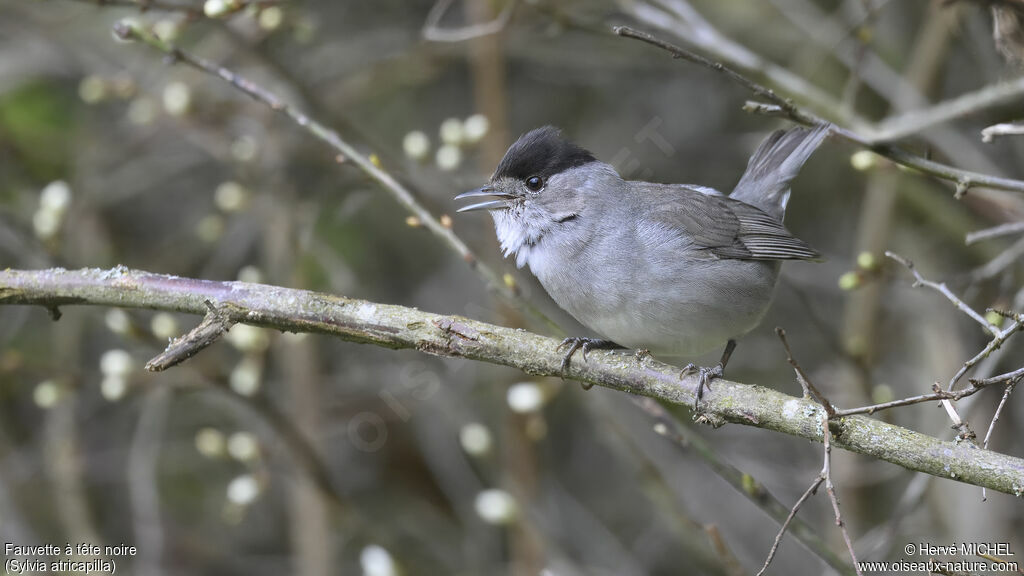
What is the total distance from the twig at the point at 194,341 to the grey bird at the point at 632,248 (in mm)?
1230

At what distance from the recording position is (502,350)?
267 centimetres

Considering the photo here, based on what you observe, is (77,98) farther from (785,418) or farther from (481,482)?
(785,418)

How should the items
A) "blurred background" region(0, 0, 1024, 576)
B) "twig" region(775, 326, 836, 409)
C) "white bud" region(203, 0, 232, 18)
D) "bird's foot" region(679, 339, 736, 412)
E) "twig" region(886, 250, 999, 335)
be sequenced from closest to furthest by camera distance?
"twig" region(775, 326, 836, 409), "twig" region(886, 250, 999, 335), "bird's foot" region(679, 339, 736, 412), "white bud" region(203, 0, 232, 18), "blurred background" region(0, 0, 1024, 576)

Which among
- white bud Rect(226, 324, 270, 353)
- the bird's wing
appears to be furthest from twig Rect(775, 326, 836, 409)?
white bud Rect(226, 324, 270, 353)

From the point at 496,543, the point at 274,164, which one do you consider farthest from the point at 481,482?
the point at 274,164

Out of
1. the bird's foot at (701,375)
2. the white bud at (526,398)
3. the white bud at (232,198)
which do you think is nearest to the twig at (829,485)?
the bird's foot at (701,375)

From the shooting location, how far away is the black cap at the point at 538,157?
3.63 m

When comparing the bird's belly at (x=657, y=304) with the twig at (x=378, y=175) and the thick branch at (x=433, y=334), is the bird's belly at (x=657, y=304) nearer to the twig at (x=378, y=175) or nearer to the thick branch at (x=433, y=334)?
the twig at (x=378, y=175)

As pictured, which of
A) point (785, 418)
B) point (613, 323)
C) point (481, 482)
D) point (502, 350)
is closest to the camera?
point (785, 418)

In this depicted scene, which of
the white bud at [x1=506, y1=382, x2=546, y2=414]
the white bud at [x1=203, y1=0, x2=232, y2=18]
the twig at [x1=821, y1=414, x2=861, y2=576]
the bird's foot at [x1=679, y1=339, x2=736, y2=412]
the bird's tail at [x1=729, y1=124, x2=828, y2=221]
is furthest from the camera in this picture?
the bird's tail at [x1=729, y1=124, x2=828, y2=221]

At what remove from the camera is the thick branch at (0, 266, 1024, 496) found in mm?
2412

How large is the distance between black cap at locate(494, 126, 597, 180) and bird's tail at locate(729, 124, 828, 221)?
4.01ft

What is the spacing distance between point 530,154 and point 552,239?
38 centimetres

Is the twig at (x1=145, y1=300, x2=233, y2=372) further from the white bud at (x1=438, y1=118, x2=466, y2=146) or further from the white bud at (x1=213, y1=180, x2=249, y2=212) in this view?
the white bud at (x1=213, y1=180, x2=249, y2=212)
